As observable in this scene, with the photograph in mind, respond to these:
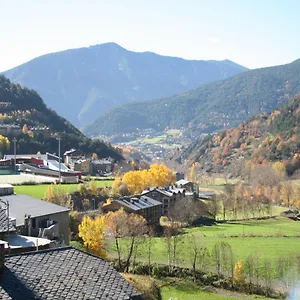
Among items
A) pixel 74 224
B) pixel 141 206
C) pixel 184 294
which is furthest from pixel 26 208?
pixel 141 206

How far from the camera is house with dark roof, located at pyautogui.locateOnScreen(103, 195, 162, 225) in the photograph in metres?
55.6

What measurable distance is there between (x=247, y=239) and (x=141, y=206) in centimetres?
1265

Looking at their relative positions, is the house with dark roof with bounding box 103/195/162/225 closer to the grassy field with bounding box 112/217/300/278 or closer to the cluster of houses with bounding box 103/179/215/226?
the cluster of houses with bounding box 103/179/215/226

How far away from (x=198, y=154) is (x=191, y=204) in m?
99.9

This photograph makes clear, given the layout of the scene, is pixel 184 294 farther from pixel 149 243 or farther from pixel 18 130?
pixel 18 130

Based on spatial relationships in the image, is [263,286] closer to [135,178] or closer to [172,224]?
[172,224]

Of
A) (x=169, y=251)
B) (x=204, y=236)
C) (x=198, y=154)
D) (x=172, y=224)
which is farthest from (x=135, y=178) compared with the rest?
(x=198, y=154)

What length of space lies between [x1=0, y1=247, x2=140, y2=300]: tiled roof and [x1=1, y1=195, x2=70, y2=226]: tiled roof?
1733 centimetres

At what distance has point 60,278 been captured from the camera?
12.0 metres

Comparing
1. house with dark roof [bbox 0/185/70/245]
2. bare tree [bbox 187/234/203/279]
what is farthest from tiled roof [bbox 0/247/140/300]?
bare tree [bbox 187/234/203/279]

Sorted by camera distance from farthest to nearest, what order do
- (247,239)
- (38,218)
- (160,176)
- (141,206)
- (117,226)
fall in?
(160,176) → (141,206) → (247,239) → (117,226) → (38,218)

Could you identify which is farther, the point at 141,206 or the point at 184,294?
the point at 141,206

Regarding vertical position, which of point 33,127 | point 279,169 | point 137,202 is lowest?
point 279,169

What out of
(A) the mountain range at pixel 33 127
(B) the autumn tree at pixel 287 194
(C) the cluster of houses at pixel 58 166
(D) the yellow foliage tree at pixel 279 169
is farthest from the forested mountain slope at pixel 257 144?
(C) the cluster of houses at pixel 58 166
